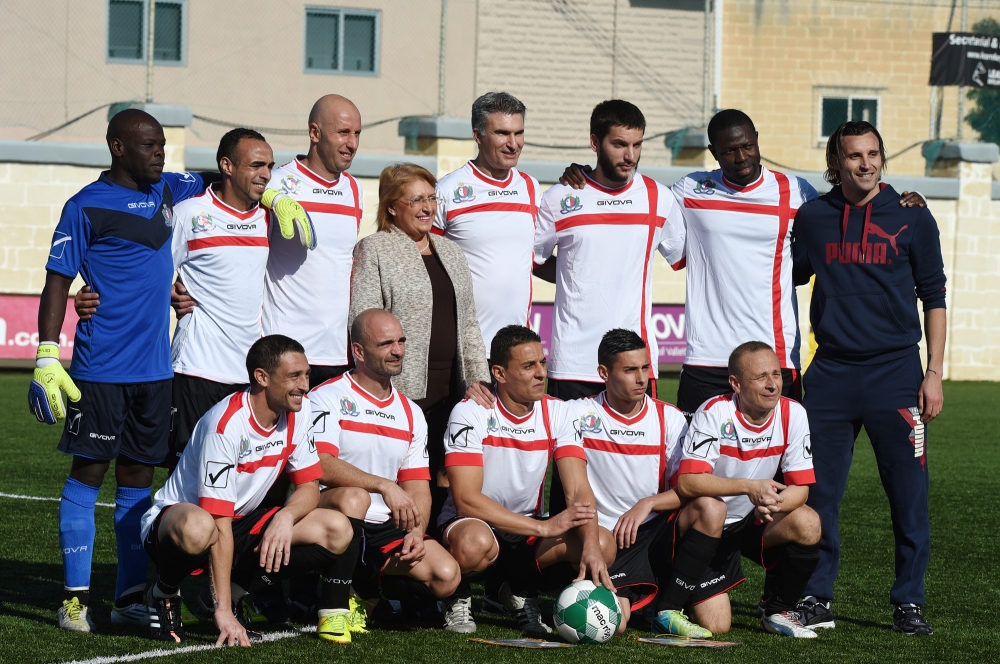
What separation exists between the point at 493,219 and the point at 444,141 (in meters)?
10.9

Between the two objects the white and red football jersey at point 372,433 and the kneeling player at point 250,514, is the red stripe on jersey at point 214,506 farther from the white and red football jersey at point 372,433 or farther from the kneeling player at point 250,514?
the white and red football jersey at point 372,433

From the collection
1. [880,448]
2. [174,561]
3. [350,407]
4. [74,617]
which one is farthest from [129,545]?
[880,448]

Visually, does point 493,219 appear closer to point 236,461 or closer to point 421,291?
point 421,291

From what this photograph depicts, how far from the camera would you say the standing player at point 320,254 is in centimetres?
590

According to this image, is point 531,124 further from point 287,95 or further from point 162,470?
point 162,470

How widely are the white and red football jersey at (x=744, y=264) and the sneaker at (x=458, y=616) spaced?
5.06 feet

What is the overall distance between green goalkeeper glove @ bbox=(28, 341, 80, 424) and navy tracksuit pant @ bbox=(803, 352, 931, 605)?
306 cm

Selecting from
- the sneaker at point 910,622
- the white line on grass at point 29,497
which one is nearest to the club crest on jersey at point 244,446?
the sneaker at point 910,622

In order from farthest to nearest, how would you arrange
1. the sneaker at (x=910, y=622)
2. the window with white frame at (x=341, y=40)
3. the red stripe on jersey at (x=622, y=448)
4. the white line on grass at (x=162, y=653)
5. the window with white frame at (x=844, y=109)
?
the window with white frame at (x=844, y=109) → the window with white frame at (x=341, y=40) → the red stripe on jersey at (x=622, y=448) → the sneaker at (x=910, y=622) → the white line on grass at (x=162, y=653)

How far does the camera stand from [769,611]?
564cm

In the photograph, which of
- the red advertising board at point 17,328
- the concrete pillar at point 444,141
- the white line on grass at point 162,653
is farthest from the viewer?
the concrete pillar at point 444,141

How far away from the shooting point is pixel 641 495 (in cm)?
582

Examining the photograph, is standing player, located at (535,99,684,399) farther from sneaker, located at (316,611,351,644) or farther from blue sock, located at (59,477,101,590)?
blue sock, located at (59,477,101,590)

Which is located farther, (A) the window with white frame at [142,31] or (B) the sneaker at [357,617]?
(A) the window with white frame at [142,31]
